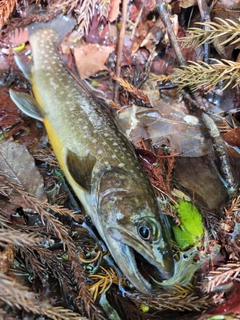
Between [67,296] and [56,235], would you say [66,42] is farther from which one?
[67,296]

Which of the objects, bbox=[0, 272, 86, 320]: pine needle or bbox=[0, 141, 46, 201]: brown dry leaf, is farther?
bbox=[0, 141, 46, 201]: brown dry leaf

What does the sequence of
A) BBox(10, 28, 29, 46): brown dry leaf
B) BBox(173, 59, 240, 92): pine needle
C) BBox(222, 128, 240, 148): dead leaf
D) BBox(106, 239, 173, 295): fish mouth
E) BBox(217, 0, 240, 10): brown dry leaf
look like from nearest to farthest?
BBox(106, 239, 173, 295): fish mouth → BBox(173, 59, 240, 92): pine needle → BBox(222, 128, 240, 148): dead leaf → BBox(217, 0, 240, 10): brown dry leaf → BBox(10, 28, 29, 46): brown dry leaf

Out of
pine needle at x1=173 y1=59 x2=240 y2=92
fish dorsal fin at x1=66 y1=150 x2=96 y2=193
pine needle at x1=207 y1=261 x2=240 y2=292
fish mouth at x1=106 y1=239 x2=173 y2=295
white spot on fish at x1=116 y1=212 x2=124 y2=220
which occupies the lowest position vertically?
pine needle at x1=207 y1=261 x2=240 y2=292

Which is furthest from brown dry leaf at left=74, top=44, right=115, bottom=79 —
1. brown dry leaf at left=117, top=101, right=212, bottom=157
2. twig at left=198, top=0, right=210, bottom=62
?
twig at left=198, top=0, right=210, bottom=62

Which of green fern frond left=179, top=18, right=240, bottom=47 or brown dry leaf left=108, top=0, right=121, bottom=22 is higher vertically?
brown dry leaf left=108, top=0, right=121, bottom=22

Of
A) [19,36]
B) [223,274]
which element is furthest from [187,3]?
[223,274]

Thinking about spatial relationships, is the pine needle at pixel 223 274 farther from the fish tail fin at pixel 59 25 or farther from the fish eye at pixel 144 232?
the fish tail fin at pixel 59 25

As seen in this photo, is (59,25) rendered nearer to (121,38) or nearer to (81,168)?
(121,38)

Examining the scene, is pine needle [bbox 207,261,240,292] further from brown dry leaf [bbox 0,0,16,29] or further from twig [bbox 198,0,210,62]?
brown dry leaf [bbox 0,0,16,29]
